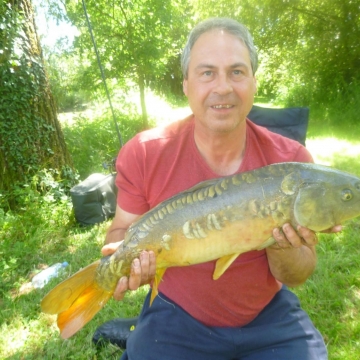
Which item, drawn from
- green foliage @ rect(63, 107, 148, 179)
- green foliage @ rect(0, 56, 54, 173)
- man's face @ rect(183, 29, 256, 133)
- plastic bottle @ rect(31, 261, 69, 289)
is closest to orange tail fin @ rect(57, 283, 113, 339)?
man's face @ rect(183, 29, 256, 133)

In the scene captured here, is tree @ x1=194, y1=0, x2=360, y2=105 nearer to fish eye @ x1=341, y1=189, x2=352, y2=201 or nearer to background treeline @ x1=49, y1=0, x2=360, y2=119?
background treeline @ x1=49, y1=0, x2=360, y2=119

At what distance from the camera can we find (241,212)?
1482 millimetres

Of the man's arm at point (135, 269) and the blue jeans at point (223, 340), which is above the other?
the man's arm at point (135, 269)

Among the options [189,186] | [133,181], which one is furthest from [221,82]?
[133,181]

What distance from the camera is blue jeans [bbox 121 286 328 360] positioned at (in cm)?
173

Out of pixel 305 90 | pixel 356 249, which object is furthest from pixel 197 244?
pixel 305 90

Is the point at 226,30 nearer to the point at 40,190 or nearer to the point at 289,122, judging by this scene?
the point at 289,122

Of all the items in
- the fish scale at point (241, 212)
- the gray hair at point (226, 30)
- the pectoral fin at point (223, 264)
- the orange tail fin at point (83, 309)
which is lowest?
the orange tail fin at point (83, 309)

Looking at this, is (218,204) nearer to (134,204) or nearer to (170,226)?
(170,226)

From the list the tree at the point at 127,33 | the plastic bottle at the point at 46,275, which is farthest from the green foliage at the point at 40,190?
the tree at the point at 127,33

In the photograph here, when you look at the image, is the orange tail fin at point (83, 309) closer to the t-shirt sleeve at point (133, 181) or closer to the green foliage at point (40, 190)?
the t-shirt sleeve at point (133, 181)

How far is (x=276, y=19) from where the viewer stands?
493 inches

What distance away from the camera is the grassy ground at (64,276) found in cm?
243

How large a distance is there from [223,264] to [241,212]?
0.83 ft
